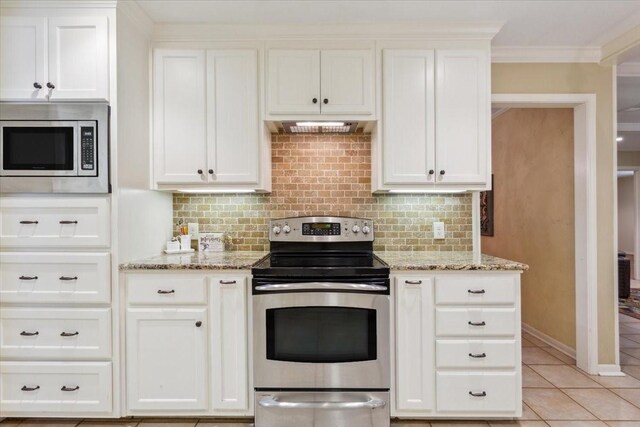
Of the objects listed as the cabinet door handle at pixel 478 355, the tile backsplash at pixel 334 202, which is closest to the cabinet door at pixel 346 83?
the tile backsplash at pixel 334 202

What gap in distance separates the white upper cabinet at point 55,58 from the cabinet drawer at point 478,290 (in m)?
2.19

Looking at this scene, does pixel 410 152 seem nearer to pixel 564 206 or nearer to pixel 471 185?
pixel 471 185

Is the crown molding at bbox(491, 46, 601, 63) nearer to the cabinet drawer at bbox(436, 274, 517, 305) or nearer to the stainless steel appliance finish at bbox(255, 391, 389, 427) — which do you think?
the cabinet drawer at bbox(436, 274, 517, 305)

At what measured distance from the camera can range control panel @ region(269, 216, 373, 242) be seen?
2.42 meters

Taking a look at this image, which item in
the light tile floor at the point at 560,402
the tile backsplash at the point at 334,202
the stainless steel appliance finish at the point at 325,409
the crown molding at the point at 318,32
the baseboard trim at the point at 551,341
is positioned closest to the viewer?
the stainless steel appliance finish at the point at 325,409

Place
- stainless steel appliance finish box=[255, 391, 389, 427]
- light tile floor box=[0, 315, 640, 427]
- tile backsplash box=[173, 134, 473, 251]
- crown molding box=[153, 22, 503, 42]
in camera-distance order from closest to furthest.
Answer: stainless steel appliance finish box=[255, 391, 389, 427] → light tile floor box=[0, 315, 640, 427] → crown molding box=[153, 22, 503, 42] → tile backsplash box=[173, 134, 473, 251]

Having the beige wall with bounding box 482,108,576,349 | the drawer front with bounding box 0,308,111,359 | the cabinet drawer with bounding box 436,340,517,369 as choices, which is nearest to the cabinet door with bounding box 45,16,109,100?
the drawer front with bounding box 0,308,111,359

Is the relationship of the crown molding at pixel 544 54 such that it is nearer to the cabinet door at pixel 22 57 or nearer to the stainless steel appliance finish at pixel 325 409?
the stainless steel appliance finish at pixel 325 409

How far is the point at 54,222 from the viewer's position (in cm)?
204

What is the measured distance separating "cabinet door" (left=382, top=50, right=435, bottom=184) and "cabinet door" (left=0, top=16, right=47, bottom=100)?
79.0 inches

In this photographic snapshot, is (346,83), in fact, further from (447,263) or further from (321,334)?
(321,334)

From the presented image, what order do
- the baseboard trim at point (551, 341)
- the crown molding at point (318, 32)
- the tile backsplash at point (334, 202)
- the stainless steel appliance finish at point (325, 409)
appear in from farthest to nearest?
the baseboard trim at point (551, 341) → the tile backsplash at point (334, 202) → the crown molding at point (318, 32) → the stainless steel appliance finish at point (325, 409)

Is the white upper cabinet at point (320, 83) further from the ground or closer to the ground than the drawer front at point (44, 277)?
further from the ground

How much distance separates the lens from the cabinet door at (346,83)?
238 centimetres
